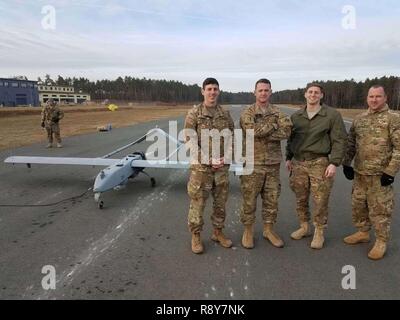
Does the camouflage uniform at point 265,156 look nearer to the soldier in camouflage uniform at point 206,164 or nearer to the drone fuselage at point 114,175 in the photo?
the soldier in camouflage uniform at point 206,164

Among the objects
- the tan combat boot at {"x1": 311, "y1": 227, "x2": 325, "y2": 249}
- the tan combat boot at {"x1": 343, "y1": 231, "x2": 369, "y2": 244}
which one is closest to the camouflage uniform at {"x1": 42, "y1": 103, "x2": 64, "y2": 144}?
the tan combat boot at {"x1": 311, "y1": 227, "x2": 325, "y2": 249}

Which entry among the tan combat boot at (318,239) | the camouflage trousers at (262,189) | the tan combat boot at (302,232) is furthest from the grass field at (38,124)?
the tan combat boot at (318,239)

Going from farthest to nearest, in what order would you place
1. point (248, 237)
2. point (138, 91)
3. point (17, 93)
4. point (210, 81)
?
point (138, 91)
point (17, 93)
point (248, 237)
point (210, 81)

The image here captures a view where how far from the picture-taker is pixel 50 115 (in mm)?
14141

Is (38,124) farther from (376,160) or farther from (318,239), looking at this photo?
(376,160)

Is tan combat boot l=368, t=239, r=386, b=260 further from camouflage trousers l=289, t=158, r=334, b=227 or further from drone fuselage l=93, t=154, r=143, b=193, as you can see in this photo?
drone fuselage l=93, t=154, r=143, b=193

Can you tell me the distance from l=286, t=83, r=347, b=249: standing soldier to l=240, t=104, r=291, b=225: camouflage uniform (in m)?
0.29

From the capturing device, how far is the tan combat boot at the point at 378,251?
163 inches

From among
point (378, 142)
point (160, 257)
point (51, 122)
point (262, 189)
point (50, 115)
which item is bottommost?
point (160, 257)

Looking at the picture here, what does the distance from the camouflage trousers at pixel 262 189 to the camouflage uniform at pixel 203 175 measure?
0.30 meters

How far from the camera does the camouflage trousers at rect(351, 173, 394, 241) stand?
4.25 metres

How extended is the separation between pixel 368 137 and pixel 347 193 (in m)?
3.07

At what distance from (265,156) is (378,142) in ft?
4.50

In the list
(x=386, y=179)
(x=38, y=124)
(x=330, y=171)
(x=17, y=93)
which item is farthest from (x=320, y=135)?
(x=17, y=93)
